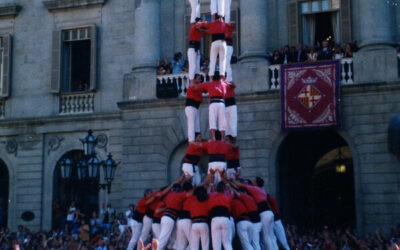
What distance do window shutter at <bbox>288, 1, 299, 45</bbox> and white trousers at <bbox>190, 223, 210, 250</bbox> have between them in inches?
543

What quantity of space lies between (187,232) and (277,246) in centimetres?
240

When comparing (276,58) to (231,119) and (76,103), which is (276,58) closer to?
(231,119)

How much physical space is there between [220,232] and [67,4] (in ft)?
63.5

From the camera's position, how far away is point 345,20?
1067 inches

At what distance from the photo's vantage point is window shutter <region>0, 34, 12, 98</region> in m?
32.3

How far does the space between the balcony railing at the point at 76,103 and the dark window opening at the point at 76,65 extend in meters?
0.58

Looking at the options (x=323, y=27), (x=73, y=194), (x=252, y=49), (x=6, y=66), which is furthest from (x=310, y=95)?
(x=6, y=66)

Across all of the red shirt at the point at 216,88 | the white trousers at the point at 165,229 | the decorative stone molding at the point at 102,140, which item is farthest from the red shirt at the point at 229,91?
the decorative stone molding at the point at 102,140

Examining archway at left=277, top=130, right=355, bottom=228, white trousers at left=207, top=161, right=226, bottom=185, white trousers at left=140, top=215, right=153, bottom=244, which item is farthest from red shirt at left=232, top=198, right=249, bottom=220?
archway at left=277, top=130, right=355, bottom=228

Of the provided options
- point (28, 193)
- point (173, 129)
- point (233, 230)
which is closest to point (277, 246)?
point (233, 230)

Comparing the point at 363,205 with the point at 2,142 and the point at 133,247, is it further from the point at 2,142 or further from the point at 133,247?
the point at 2,142

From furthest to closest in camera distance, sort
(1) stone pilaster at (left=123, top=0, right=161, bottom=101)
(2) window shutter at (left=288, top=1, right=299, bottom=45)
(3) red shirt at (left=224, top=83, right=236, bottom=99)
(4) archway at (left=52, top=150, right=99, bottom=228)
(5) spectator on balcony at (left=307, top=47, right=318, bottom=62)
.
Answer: (4) archway at (left=52, top=150, right=99, bottom=228) → (1) stone pilaster at (left=123, top=0, right=161, bottom=101) → (2) window shutter at (left=288, top=1, right=299, bottom=45) → (5) spectator on balcony at (left=307, top=47, right=318, bottom=62) → (3) red shirt at (left=224, top=83, right=236, bottom=99)

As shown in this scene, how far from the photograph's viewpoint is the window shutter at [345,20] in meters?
27.0

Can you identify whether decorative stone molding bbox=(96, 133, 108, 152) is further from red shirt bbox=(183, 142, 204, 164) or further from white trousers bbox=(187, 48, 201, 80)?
red shirt bbox=(183, 142, 204, 164)
